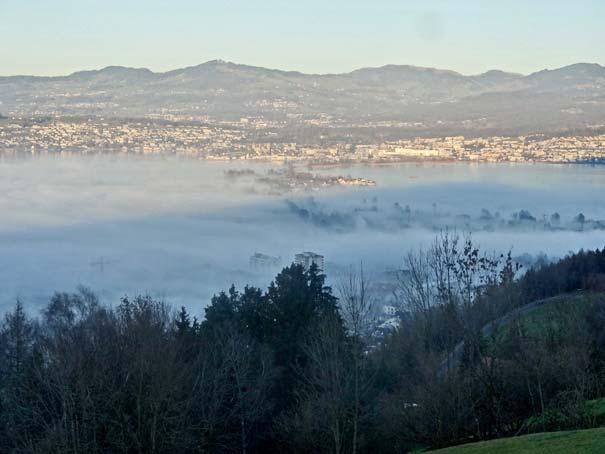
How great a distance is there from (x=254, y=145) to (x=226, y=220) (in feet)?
69.0

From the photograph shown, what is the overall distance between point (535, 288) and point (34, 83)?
271 ft

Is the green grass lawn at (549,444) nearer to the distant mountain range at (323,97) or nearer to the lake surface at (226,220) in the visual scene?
the lake surface at (226,220)

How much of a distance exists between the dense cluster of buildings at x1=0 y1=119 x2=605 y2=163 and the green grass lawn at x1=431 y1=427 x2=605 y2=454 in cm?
4022

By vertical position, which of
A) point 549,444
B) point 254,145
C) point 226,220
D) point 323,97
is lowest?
point 226,220

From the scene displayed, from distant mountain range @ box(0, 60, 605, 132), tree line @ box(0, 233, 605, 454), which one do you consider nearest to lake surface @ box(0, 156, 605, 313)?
tree line @ box(0, 233, 605, 454)

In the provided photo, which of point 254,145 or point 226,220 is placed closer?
point 226,220

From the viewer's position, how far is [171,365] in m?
9.37

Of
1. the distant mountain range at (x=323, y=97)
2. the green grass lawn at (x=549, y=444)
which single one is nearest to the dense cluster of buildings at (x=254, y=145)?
the distant mountain range at (x=323, y=97)

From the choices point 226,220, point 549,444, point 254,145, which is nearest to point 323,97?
point 254,145

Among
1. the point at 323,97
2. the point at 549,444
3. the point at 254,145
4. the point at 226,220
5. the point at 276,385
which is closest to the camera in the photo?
the point at 549,444

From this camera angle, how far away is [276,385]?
38.5ft

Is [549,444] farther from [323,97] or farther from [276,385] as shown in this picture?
[323,97]

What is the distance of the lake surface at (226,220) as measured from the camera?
24891 millimetres

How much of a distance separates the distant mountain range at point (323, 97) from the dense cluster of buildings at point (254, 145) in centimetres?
861
